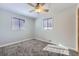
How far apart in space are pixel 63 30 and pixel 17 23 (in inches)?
35.9

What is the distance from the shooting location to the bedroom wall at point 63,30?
1.74 metres

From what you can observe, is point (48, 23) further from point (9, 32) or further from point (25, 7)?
point (9, 32)

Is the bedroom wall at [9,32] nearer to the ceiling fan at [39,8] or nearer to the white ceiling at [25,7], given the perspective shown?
the white ceiling at [25,7]

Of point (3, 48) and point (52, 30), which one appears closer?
point (3, 48)

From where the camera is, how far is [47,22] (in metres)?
1.83

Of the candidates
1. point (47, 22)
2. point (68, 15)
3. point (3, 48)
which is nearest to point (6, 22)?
point (3, 48)

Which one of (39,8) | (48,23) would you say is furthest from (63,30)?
(39,8)

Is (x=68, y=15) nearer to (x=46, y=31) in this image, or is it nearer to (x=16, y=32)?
(x=46, y=31)

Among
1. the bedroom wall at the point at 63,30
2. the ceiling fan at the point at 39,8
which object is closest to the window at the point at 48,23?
the bedroom wall at the point at 63,30

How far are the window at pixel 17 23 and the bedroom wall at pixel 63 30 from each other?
1.01 ft

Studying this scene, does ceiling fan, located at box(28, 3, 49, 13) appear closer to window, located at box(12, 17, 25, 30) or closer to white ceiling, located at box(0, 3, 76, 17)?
white ceiling, located at box(0, 3, 76, 17)

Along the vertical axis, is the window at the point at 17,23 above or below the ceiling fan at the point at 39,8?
below

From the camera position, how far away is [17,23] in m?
1.82

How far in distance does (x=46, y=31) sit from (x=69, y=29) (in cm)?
44
